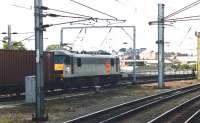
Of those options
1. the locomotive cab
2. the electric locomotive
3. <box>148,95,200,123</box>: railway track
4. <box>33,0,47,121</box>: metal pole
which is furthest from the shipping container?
<box>148,95,200,123</box>: railway track

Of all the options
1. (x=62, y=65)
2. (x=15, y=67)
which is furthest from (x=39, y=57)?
(x=62, y=65)

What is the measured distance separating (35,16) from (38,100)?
3.10 metres

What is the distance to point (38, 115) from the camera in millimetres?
18234

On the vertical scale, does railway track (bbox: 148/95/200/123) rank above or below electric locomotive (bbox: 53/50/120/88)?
below

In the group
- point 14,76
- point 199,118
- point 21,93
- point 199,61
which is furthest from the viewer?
point 199,61

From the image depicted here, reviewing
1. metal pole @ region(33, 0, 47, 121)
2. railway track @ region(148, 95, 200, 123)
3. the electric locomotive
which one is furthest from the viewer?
the electric locomotive

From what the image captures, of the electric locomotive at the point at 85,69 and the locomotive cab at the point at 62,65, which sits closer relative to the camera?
the locomotive cab at the point at 62,65

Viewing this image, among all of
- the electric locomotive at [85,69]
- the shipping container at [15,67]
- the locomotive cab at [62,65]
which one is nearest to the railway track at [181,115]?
the shipping container at [15,67]

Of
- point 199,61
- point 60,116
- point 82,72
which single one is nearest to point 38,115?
point 60,116

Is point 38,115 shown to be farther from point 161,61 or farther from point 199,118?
point 161,61

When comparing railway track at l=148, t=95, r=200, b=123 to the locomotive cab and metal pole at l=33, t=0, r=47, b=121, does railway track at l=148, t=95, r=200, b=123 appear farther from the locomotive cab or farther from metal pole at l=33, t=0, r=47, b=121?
the locomotive cab

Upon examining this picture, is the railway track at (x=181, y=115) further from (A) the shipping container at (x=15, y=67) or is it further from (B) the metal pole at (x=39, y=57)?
(A) the shipping container at (x=15, y=67)

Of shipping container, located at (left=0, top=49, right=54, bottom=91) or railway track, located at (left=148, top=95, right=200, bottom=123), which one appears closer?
railway track, located at (left=148, top=95, right=200, bottom=123)

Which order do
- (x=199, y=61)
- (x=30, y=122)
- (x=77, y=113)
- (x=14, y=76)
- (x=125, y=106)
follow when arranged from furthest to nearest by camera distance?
(x=199, y=61), (x=14, y=76), (x=125, y=106), (x=77, y=113), (x=30, y=122)
